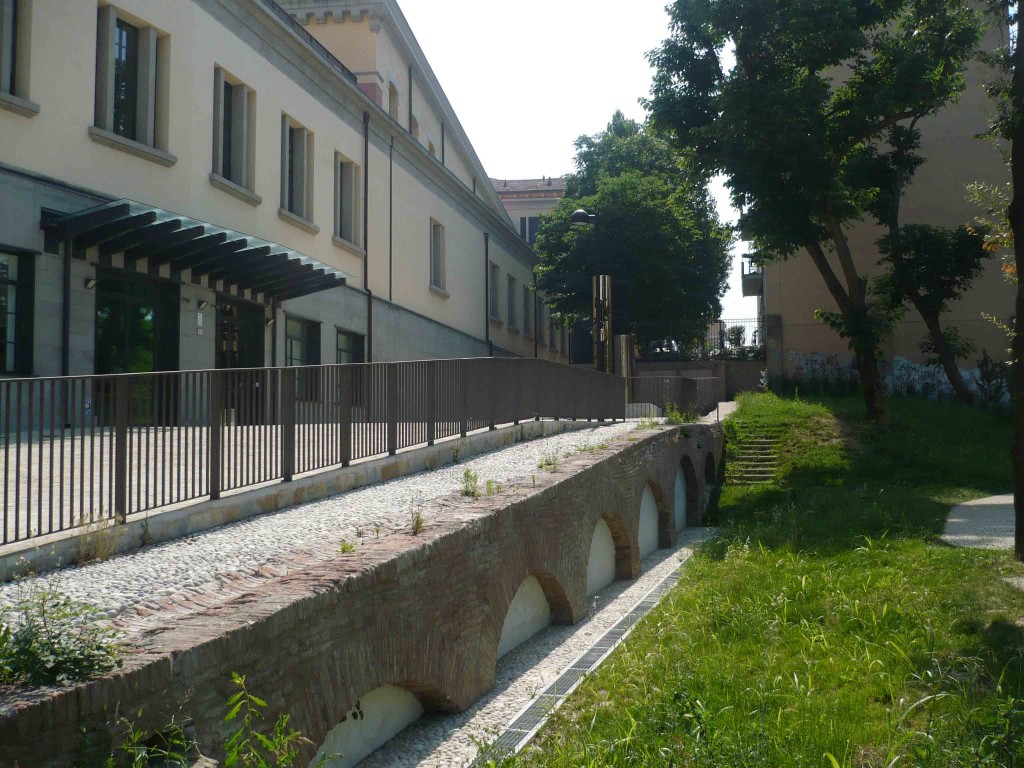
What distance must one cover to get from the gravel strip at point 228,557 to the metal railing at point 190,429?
41 cm

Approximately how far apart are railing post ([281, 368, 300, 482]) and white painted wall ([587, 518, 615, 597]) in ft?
12.6

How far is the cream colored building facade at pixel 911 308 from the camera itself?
107 ft

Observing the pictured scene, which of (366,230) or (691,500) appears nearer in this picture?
(691,500)

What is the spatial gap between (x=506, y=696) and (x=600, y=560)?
4.83 m

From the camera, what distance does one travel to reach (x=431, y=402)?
40.4ft

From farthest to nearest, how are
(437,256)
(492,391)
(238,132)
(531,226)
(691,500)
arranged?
(531,226) → (437,256) → (691,500) → (238,132) → (492,391)

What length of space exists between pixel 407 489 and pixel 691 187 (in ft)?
57.5

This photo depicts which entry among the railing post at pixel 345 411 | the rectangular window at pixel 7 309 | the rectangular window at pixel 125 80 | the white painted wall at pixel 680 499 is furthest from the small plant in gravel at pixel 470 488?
the rectangular window at pixel 125 80

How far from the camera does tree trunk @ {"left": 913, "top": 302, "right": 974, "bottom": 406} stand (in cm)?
2900

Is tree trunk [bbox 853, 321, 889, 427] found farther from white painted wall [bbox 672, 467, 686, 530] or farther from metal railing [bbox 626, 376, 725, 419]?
white painted wall [bbox 672, 467, 686, 530]

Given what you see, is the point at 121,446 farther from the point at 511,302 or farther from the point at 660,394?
the point at 511,302

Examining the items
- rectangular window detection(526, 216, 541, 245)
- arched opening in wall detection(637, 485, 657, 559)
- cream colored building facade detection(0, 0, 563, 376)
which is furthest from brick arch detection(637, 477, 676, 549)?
rectangular window detection(526, 216, 541, 245)

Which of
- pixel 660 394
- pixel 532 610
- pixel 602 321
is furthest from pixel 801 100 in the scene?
pixel 532 610

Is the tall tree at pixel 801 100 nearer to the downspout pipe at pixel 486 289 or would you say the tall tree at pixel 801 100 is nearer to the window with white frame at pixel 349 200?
the window with white frame at pixel 349 200
